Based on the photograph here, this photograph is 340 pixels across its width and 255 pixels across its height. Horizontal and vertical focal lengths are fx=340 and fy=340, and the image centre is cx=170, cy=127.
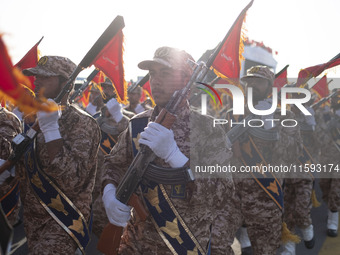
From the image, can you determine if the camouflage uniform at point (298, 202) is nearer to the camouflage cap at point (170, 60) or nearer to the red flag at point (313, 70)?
the red flag at point (313, 70)

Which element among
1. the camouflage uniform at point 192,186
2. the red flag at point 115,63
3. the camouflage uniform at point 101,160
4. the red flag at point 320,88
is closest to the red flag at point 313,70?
the camouflage uniform at point 101,160

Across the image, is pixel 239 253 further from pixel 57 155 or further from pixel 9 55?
pixel 9 55

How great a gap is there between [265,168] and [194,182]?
6.78 ft

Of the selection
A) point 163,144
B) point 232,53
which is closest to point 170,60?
point 163,144

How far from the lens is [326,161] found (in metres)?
7.21

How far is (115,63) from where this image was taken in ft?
12.7

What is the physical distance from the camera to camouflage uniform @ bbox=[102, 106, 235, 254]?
2.47 meters

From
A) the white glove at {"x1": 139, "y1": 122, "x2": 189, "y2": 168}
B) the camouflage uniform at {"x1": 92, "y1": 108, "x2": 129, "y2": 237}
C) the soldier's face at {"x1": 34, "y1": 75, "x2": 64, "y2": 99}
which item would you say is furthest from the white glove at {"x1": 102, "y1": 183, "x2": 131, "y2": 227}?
the camouflage uniform at {"x1": 92, "y1": 108, "x2": 129, "y2": 237}

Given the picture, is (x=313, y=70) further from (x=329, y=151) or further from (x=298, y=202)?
(x=329, y=151)

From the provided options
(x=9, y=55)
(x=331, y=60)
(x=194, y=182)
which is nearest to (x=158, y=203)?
(x=194, y=182)

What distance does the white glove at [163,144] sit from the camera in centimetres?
235

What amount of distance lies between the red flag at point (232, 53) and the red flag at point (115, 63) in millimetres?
1054

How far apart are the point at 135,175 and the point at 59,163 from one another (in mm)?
839

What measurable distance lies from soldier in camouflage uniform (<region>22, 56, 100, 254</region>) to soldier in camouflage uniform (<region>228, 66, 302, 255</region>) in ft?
6.64
